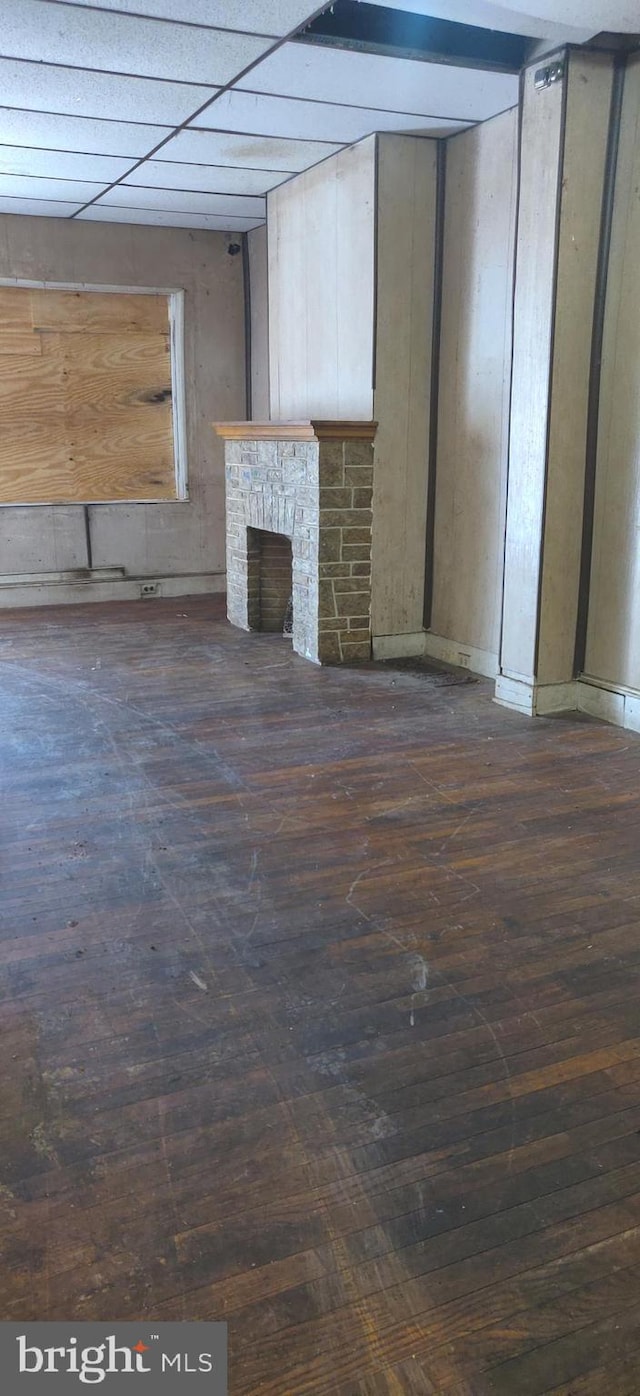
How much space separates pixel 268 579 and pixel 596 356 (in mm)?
2727

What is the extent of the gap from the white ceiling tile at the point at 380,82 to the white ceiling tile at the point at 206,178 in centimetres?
143

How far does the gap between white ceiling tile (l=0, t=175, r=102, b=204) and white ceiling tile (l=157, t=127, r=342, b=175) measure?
915mm

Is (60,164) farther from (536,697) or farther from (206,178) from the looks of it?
(536,697)

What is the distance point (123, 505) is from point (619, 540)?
14.6 ft

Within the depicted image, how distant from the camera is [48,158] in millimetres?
5449

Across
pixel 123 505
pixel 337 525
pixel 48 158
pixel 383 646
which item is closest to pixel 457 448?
pixel 337 525

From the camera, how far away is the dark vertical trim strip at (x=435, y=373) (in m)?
5.24

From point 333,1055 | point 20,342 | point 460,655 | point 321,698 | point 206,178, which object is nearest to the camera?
point 333,1055

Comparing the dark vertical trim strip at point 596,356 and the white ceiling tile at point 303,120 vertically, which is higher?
the white ceiling tile at point 303,120

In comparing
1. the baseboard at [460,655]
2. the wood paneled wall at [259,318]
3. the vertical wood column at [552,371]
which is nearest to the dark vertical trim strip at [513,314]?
the vertical wood column at [552,371]

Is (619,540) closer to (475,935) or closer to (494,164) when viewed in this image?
(494,164)

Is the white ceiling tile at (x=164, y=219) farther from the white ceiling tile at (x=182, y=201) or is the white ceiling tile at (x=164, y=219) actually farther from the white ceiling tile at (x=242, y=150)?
the white ceiling tile at (x=242, y=150)

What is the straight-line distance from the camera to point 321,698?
4.88m

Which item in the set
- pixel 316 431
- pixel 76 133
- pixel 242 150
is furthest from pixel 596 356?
pixel 76 133
